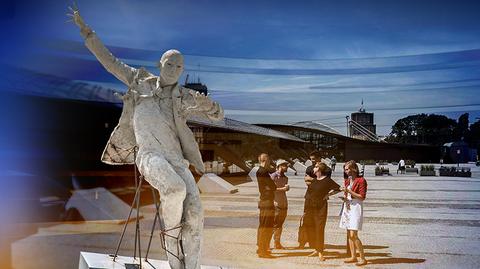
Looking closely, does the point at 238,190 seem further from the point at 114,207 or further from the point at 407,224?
the point at 407,224

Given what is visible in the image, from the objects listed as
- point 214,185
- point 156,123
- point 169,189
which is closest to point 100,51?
point 156,123

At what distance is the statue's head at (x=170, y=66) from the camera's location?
2539 millimetres

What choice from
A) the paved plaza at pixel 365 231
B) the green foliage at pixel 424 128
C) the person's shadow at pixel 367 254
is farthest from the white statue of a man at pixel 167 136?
the green foliage at pixel 424 128

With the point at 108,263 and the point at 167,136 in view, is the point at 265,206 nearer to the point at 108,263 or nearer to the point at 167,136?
the point at 108,263

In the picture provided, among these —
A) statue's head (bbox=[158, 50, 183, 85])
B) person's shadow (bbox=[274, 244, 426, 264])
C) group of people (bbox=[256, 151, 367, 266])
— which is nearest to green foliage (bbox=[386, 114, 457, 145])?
group of people (bbox=[256, 151, 367, 266])

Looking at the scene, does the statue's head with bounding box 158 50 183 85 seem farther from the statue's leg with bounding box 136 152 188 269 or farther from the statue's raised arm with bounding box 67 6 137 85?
the statue's leg with bounding box 136 152 188 269

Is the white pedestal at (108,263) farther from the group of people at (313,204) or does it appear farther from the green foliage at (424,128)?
the green foliage at (424,128)

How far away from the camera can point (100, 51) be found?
2607mm

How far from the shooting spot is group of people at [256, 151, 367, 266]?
13.4ft

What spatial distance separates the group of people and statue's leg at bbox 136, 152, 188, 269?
6.62 ft

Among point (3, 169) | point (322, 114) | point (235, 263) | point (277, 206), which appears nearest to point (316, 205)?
point (277, 206)

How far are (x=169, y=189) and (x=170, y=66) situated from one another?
69 cm

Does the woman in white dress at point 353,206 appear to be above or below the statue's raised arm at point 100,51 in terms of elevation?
below

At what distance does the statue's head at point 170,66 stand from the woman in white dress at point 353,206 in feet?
6.86
